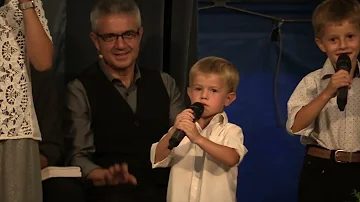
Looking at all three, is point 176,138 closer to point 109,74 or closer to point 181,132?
point 181,132

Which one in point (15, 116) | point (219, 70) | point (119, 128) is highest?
point (219, 70)

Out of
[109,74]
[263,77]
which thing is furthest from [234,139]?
[263,77]

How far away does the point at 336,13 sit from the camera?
6.40ft

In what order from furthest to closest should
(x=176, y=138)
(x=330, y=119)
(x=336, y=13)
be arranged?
(x=330, y=119)
(x=336, y=13)
(x=176, y=138)

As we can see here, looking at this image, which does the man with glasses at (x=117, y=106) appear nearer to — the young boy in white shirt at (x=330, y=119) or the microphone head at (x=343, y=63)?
the young boy in white shirt at (x=330, y=119)

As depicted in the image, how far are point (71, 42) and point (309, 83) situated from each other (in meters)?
0.90

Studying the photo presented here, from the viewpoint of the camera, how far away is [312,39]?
113 inches

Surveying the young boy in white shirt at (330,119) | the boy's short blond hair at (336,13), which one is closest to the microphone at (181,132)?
the young boy in white shirt at (330,119)

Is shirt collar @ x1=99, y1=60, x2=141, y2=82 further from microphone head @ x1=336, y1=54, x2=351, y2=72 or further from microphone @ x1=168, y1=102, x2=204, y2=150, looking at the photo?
microphone head @ x1=336, y1=54, x2=351, y2=72

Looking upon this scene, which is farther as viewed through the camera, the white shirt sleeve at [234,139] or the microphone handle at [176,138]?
the white shirt sleeve at [234,139]

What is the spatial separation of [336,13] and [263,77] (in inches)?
36.9

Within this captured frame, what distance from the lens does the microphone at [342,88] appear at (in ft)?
Result: 5.91

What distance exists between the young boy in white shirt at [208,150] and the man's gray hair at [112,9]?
18.4 inches

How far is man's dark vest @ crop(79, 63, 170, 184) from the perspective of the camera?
2.22 m
